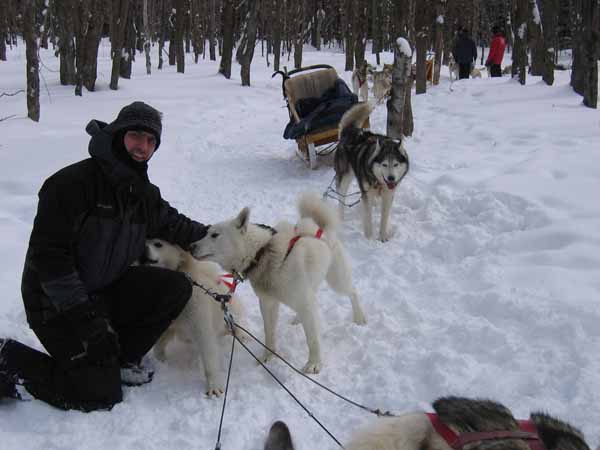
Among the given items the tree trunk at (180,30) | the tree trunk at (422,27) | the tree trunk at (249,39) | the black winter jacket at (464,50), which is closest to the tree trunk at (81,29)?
the tree trunk at (249,39)

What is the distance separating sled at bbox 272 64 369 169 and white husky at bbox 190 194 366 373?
167 inches

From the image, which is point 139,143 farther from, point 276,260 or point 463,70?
point 463,70

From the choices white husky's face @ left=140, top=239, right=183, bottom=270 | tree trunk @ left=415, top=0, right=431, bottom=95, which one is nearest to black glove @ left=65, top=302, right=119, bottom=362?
white husky's face @ left=140, top=239, right=183, bottom=270

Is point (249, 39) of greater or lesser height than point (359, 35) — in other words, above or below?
below

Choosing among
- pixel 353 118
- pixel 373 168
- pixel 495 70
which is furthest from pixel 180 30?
pixel 373 168

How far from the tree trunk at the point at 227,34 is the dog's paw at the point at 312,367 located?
13.1m

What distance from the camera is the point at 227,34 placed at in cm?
1484

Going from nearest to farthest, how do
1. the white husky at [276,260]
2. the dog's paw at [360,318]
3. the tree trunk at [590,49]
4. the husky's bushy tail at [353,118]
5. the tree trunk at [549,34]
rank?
the white husky at [276,260] → the dog's paw at [360,318] → the husky's bushy tail at [353,118] → the tree trunk at [590,49] → the tree trunk at [549,34]

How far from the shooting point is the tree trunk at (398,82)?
646 centimetres

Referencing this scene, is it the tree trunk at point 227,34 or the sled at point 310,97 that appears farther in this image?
the tree trunk at point 227,34

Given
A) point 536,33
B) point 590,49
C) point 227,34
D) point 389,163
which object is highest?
point 227,34

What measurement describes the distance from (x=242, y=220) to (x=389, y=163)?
2.39 metres

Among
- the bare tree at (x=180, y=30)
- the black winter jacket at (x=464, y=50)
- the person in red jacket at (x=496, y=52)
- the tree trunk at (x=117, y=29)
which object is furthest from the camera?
the bare tree at (x=180, y=30)

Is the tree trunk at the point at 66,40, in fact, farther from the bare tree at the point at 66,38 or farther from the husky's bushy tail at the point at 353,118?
the husky's bushy tail at the point at 353,118
